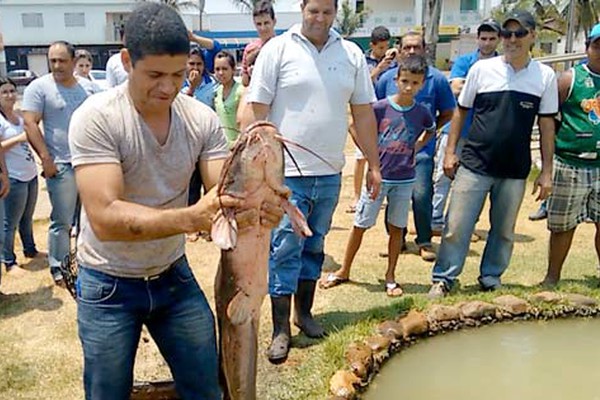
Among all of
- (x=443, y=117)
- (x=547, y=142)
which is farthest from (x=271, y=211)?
(x=443, y=117)

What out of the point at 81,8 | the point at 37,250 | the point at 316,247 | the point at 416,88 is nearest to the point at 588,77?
the point at 416,88

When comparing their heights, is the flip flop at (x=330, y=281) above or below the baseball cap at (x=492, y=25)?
below

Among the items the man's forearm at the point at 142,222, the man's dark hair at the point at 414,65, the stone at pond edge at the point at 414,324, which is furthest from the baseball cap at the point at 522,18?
the man's forearm at the point at 142,222

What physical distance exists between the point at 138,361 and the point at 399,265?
2712 mm

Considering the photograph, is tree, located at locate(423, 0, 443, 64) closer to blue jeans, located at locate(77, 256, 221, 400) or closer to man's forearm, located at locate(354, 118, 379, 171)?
man's forearm, located at locate(354, 118, 379, 171)

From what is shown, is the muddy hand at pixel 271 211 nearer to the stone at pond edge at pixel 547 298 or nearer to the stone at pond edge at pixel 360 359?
the stone at pond edge at pixel 360 359

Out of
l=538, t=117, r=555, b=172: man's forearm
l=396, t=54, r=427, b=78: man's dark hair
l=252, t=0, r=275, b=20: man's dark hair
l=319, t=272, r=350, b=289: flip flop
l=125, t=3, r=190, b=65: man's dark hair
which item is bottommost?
l=319, t=272, r=350, b=289: flip flop

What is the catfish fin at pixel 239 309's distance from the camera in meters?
2.26

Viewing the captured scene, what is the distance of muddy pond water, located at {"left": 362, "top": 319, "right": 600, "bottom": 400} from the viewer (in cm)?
377

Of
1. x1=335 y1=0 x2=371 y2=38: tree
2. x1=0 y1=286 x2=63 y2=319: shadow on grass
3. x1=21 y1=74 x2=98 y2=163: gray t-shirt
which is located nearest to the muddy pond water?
x1=0 y1=286 x2=63 y2=319: shadow on grass

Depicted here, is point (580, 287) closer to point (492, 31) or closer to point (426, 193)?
point (426, 193)

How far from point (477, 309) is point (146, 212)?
9.91 ft

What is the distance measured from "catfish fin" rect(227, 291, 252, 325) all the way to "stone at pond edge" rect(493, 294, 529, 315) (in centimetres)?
280

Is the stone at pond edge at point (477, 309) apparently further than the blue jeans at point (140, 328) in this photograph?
Yes
